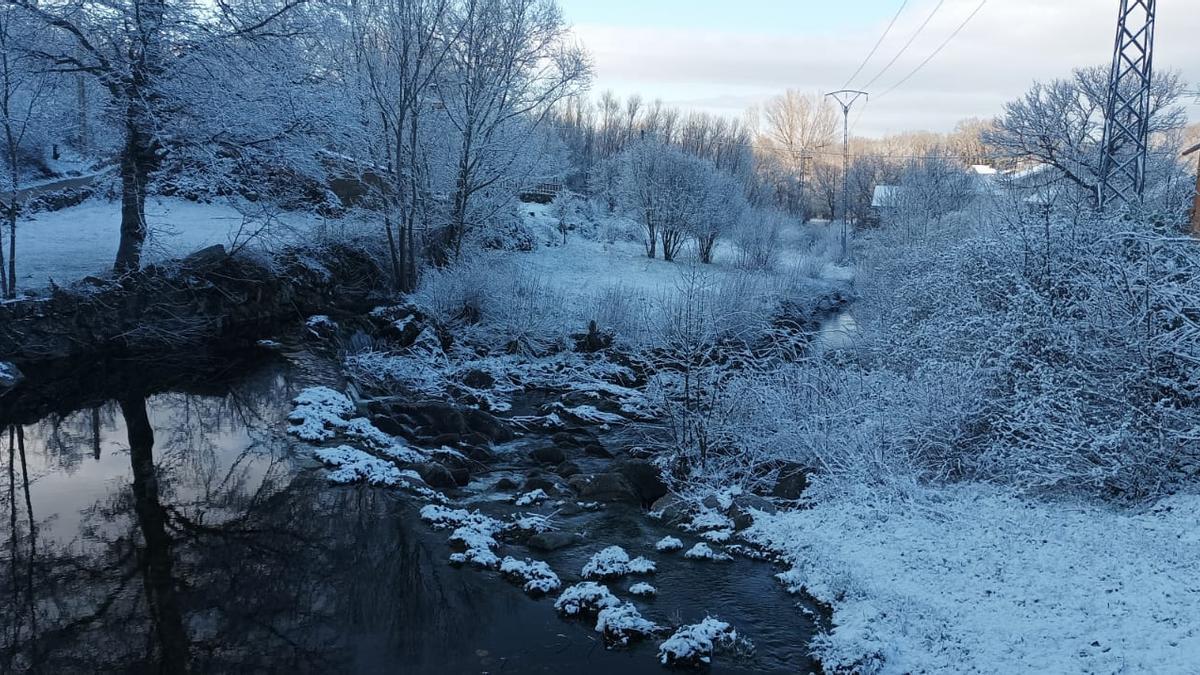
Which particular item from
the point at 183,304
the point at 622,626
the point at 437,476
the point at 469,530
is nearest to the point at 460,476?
the point at 437,476

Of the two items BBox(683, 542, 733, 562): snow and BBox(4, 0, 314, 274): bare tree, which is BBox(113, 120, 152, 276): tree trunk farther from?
BBox(683, 542, 733, 562): snow

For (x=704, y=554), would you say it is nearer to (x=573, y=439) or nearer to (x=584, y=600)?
→ (x=584, y=600)

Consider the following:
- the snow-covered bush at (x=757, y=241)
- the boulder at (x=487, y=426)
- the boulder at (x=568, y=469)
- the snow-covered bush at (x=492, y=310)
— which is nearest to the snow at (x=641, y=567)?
the boulder at (x=568, y=469)

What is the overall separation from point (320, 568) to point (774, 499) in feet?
17.4

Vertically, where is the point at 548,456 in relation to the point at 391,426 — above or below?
below

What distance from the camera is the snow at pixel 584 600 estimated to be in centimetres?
702

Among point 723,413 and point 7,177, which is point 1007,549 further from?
point 7,177

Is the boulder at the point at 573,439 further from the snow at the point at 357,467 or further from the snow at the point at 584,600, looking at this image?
the snow at the point at 584,600

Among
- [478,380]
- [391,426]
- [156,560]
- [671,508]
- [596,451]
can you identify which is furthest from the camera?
[478,380]

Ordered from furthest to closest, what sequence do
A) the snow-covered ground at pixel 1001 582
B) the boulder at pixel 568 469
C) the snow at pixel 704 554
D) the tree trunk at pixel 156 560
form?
the boulder at pixel 568 469 → the snow at pixel 704 554 → the tree trunk at pixel 156 560 → the snow-covered ground at pixel 1001 582

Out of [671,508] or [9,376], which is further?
[9,376]

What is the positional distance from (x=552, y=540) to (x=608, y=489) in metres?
Answer: 1.63

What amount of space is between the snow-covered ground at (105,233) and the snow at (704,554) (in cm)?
1249

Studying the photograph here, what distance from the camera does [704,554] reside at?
817cm
